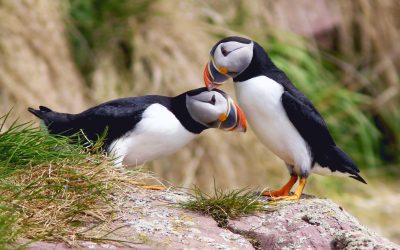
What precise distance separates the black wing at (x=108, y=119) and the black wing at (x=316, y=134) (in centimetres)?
70

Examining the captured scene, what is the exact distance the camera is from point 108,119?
4566 millimetres

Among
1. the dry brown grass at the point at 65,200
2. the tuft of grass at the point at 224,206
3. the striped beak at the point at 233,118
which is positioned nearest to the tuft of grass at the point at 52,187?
the dry brown grass at the point at 65,200

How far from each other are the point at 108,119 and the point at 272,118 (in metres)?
0.85

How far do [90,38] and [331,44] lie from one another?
115 inches

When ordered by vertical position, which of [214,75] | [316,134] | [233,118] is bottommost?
[316,134]

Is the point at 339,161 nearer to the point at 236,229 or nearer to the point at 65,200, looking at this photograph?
the point at 236,229

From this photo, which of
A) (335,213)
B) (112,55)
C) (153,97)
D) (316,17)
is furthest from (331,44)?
(335,213)

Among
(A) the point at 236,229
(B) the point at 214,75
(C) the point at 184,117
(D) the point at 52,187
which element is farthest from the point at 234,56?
(D) the point at 52,187

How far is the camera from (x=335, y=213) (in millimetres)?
3727

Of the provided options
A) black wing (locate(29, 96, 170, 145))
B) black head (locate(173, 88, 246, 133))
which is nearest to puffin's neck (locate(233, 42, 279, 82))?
black head (locate(173, 88, 246, 133))

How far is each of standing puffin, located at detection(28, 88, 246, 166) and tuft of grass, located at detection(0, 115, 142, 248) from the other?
1.84 ft

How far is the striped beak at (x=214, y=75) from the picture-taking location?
4.33 m

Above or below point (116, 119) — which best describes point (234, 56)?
above

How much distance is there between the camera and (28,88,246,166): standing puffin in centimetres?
446
